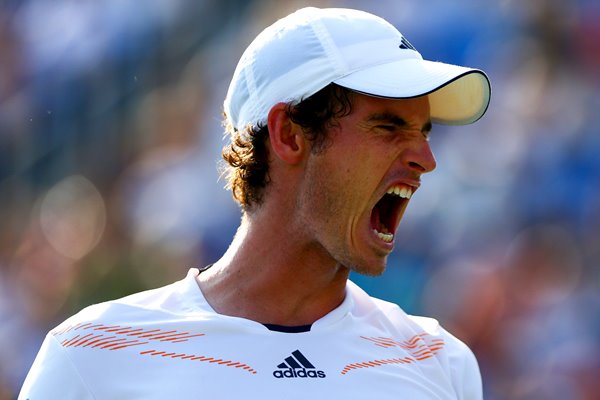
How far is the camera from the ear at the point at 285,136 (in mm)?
2424

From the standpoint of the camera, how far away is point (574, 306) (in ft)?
13.7

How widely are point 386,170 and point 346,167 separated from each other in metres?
0.09

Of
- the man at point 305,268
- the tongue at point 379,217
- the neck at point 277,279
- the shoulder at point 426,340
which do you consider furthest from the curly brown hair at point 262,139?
the shoulder at point 426,340

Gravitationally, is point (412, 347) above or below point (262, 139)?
below

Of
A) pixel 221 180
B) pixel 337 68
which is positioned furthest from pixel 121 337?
pixel 221 180

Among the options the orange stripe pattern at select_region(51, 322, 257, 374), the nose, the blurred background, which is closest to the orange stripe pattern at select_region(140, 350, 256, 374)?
the orange stripe pattern at select_region(51, 322, 257, 374)

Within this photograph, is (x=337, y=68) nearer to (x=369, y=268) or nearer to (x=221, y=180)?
(x=369, y=268)

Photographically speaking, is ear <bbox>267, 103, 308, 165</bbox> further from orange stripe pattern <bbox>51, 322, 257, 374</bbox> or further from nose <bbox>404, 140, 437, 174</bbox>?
orange stripe pattern <bbox>51, 322, 257, 374</bbox>

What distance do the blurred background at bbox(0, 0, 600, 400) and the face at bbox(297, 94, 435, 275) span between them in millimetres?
2034

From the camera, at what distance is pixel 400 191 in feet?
7.84

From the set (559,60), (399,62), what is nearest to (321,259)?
(399,62)

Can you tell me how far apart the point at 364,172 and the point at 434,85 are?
0.80 feet

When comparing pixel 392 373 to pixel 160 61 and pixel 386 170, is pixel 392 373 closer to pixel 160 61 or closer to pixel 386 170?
pixel 386 170

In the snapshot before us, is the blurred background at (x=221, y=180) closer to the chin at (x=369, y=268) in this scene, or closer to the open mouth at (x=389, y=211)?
the open mouth at (x=389, y=211)
